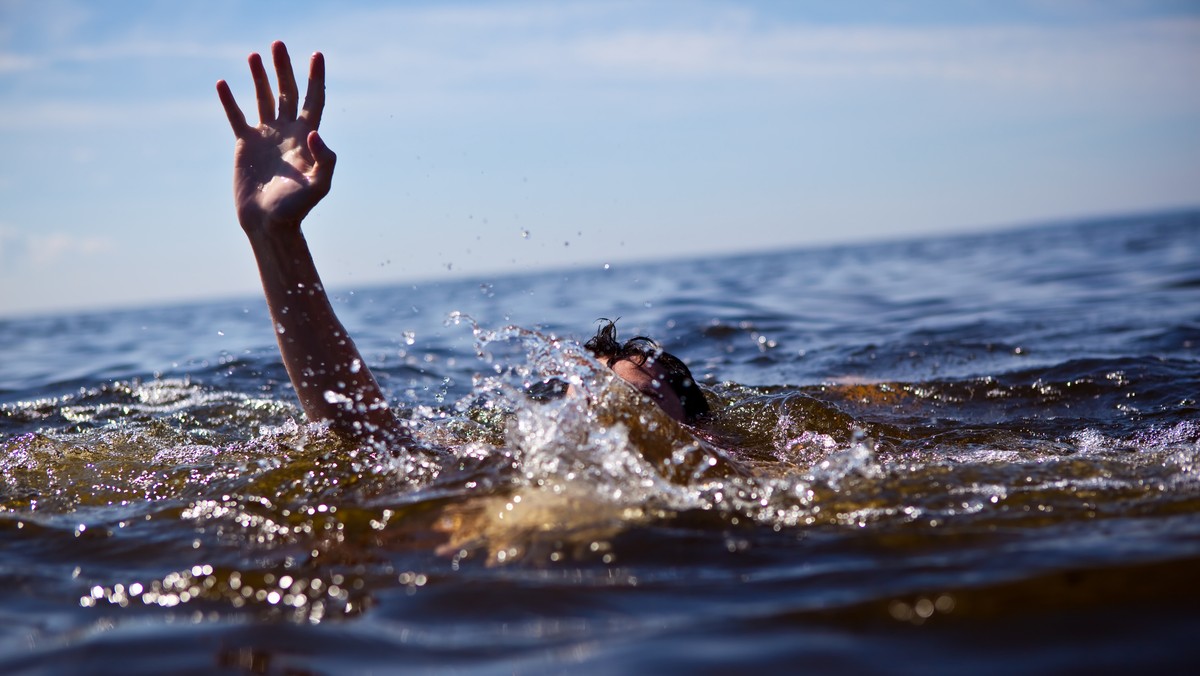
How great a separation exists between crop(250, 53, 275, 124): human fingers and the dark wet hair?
170cm

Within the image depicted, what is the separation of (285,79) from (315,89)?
0.42 feet

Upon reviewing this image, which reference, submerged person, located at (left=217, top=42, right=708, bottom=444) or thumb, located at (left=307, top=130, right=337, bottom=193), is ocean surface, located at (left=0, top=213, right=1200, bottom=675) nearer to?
submerged person, located at (left=217, top=42, right=708, bottom=444)

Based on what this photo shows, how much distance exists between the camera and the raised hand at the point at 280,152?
338 centimetres

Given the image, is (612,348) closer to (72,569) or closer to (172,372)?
(72,569)

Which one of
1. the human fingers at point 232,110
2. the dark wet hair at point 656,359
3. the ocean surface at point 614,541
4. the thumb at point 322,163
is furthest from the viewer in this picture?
the dark wet hair at point 656,359

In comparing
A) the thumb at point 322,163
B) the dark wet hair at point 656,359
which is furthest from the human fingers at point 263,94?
the dark wet hair at point 656,359

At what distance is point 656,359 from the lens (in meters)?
4.50

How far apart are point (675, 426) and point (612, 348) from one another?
1.00 metres

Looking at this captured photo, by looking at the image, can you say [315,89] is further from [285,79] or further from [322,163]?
[322,163]

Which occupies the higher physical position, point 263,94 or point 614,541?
point 263,94

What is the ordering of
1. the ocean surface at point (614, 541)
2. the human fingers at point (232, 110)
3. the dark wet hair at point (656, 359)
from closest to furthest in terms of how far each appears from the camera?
the ocean surface at point (614, 541), the human fingers at point (232, 110), the dark wet hair at point (656, 359)

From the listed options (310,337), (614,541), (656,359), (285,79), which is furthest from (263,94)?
(614,541)

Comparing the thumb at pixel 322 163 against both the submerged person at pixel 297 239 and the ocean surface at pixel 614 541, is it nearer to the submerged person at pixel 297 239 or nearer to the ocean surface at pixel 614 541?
the submerged person at pixel 297 239

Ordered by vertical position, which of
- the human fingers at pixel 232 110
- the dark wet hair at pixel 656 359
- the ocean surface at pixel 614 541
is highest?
the human fingers at pixel 232 110
